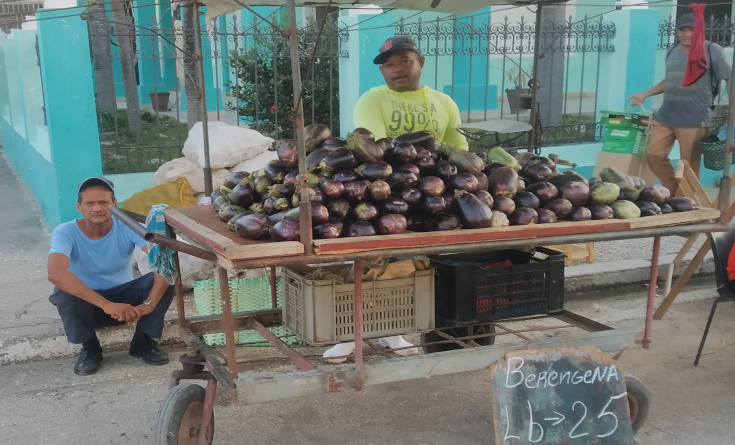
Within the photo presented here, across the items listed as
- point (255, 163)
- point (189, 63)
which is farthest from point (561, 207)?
point (189, 63)

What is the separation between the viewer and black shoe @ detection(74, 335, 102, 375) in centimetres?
406

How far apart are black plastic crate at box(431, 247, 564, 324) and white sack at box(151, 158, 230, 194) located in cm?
303

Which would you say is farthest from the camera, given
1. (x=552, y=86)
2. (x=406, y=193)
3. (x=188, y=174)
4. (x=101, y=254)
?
(x=552, y=86)

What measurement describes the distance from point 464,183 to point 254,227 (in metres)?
0.95

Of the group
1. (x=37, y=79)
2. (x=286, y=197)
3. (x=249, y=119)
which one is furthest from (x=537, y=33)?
(x=37, y=79)

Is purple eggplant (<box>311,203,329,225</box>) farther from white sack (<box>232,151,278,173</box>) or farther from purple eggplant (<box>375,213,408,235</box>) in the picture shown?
white sack (<box>232,151,278,173</box>)

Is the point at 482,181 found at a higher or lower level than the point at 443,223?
higher

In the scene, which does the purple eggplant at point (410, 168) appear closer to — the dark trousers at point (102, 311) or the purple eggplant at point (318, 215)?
the purple eggplant at point (318, 215)

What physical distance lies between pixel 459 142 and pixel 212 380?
2.21 m

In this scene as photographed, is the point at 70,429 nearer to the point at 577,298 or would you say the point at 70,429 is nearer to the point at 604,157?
the point at 577,298

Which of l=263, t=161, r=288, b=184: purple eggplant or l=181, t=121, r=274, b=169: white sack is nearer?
l=263, t=161, r=288, b=184: purple eggplant

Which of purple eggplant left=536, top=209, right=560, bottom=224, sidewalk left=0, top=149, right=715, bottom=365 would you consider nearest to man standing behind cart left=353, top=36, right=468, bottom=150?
purple eggplant left=536, top=209, right=560, bottom=224

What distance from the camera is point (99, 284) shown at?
4117 mm

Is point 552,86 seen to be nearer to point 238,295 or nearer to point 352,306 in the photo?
point 238,295
